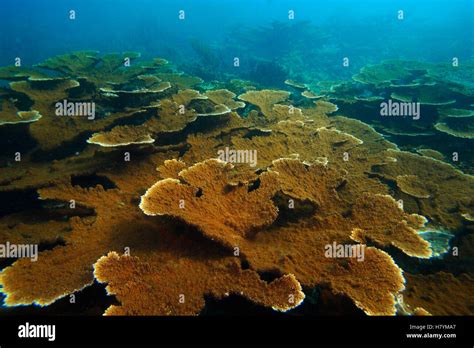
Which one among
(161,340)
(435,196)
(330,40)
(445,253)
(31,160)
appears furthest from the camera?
(330,40)

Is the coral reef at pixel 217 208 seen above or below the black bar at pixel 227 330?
above

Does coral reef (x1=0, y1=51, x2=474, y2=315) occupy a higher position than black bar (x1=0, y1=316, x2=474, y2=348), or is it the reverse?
coral reef (x1=0, y1=51, x2=474, y2=315)

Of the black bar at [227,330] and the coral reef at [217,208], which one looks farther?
the coral reef at [217,208]

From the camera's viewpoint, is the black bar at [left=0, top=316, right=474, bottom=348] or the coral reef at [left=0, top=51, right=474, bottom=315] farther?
the coral reef at [left=0, top=51, right=474, bottom=315]

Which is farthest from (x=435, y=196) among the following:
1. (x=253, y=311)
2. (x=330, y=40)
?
(x=330, y=40)

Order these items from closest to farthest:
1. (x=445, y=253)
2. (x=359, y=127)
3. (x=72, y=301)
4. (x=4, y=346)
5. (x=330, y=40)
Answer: (x=4, y=346) < (x=72, y=301) < (x=445, y=253) < (x=359, y=127) < (x=330, y=40)

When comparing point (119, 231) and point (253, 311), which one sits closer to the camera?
point (253, 311)

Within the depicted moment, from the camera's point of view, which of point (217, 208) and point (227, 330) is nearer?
point (227, 330)

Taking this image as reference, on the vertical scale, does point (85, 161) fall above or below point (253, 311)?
above

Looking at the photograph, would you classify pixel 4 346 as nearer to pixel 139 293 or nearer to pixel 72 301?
pixel 72 301

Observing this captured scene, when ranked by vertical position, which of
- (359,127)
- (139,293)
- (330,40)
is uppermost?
(330,40)

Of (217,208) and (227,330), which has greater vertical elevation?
(217,208)
